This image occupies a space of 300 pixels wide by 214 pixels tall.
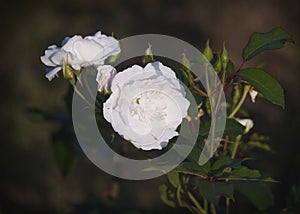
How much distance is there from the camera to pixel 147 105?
63 cm

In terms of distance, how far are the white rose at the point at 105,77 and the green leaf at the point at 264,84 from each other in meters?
0.15

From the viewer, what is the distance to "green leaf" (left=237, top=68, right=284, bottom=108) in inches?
25.3

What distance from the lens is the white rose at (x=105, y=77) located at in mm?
639

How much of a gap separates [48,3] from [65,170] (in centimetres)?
173

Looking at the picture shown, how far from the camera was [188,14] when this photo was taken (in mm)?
2490

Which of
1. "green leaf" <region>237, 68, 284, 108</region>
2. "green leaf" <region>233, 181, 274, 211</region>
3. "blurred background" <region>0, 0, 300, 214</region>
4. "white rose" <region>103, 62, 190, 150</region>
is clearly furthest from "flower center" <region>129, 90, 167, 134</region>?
"blurred background" <region>0, 0, 300, 214</region>

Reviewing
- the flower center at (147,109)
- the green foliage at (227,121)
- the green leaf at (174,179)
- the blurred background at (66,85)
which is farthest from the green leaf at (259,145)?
the blurred background at (66,85)

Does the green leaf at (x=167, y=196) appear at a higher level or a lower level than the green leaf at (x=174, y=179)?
lower

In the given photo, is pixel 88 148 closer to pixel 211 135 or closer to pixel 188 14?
pixel 211 135

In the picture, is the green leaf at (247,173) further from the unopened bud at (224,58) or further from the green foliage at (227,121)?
the unopened bud at (224,58)

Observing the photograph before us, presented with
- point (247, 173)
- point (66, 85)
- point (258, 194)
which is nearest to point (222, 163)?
point (247, 173)

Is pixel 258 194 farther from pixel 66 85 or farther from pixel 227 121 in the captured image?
pixel 66 85

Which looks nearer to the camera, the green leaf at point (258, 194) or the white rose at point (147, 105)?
the white rose at point (147, 105)

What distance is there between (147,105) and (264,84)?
0.47ft
